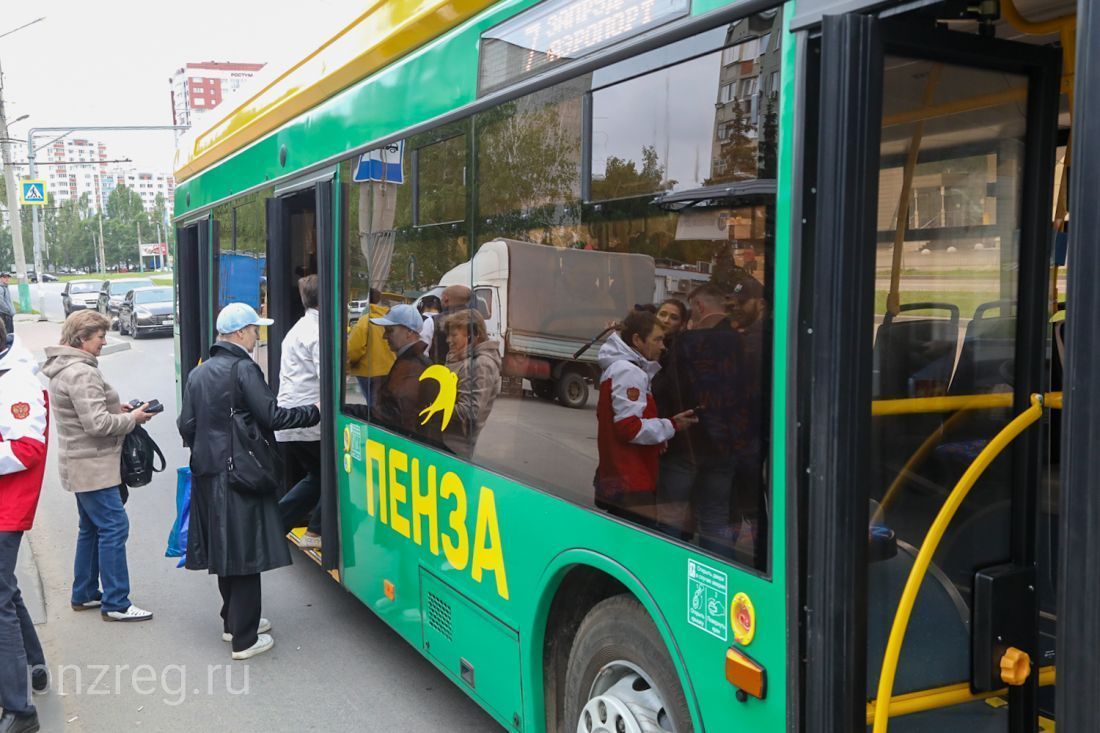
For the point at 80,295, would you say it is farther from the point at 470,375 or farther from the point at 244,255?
the point at 470,375

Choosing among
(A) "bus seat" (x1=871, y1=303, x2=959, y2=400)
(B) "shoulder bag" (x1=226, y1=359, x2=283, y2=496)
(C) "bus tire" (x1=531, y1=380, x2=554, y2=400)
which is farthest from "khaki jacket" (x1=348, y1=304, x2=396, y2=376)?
(A) "bus seat" (x1=871, y1=303, x2=959, y2=400)

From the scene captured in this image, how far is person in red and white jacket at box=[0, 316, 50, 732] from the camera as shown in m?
4.05

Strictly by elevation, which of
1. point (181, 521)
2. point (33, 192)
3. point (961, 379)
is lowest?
point (181, 521)

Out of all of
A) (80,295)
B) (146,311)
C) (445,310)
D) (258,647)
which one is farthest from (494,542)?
(80,295)

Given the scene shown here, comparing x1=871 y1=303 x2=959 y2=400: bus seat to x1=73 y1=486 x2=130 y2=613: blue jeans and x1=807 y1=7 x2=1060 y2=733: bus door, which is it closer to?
x1=807 y1=7 x2=1060 y2=733: bus door

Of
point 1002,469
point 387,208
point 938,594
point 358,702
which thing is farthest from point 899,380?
point 358,702

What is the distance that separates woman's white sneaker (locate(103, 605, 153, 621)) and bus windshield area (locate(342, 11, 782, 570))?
2718mm

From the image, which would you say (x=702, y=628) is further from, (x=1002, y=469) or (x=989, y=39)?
(x=989, y=39)

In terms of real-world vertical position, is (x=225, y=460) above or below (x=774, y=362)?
below

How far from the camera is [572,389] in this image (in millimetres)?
3061

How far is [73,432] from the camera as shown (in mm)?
5426

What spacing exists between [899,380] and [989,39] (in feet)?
2.55

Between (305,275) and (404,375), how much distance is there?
2.61m

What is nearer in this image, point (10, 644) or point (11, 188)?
point (10, 644)
